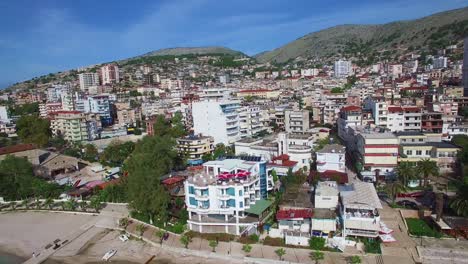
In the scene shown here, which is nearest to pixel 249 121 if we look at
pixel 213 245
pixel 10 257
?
pixel 213 245

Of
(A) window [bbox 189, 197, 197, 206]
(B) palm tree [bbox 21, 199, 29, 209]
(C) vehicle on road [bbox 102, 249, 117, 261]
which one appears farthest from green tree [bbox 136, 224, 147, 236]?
(B) palm tree [bbox 21, 199, 29, 209]

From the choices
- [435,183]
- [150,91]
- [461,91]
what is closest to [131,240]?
[435,183]

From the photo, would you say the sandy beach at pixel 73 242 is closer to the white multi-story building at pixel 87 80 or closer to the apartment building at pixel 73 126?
the apartment building at pixel 73 126

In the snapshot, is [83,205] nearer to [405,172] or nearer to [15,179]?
[15,179]

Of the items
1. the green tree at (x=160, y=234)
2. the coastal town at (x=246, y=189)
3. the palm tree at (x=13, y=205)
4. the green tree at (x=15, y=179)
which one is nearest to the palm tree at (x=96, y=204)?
the coastal town at (x=246, y=189)

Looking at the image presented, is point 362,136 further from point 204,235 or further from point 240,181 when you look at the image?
point 204,235

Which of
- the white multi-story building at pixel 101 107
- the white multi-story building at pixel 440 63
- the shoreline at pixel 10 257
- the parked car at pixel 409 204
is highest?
the white multi-story building at pixel 440 63
